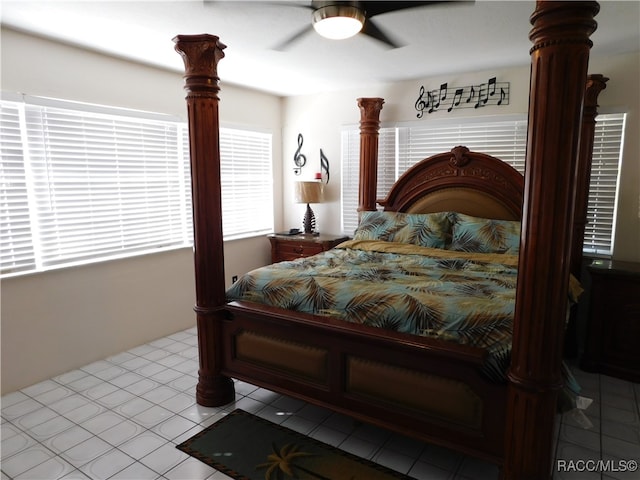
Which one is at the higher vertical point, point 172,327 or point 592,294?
point 592,294

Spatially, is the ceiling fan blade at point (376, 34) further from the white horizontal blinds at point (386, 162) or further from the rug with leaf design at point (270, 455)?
the rug with leaf design at point (270, 455)

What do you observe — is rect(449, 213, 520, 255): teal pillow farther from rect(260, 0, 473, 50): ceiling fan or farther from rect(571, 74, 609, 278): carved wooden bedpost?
rect(260, 0, 473, 50): ceiling fan

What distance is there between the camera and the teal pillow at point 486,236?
3.27 meters

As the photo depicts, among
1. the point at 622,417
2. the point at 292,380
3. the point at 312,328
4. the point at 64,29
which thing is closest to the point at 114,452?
the point at 292,380

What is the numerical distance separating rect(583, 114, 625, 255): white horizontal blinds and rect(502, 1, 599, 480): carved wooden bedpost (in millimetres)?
2399

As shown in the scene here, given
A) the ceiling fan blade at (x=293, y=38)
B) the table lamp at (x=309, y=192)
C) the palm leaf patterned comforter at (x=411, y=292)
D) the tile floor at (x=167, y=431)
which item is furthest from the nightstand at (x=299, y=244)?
the ceiling fan blade at (x=293, y=38)

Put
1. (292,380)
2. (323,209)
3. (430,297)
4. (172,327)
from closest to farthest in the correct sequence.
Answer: (430,297) < (292,380) < (172,327) < (323,209)

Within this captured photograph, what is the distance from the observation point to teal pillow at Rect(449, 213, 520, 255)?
327cm

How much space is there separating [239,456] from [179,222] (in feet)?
7.93

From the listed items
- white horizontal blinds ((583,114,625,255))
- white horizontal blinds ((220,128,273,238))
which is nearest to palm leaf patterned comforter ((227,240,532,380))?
white horizontal blinds ((583,114,625,255))

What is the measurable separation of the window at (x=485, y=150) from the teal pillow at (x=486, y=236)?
713 millimetres

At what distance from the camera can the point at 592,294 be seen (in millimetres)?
3043

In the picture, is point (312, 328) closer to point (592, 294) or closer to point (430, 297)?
point (430, 297)

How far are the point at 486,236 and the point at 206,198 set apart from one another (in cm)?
224
